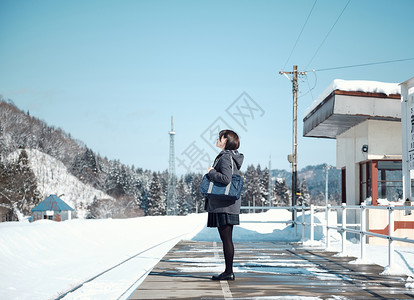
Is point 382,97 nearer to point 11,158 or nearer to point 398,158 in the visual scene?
point 398,158

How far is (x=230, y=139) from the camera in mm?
5902

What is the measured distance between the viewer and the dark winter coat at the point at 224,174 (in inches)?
220

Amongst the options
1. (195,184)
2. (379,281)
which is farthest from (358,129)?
(195,184)

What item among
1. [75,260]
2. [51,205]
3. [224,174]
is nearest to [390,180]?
[75,260]

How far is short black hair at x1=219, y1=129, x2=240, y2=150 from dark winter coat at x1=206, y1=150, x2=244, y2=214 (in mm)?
72

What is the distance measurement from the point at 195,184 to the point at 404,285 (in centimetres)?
14200

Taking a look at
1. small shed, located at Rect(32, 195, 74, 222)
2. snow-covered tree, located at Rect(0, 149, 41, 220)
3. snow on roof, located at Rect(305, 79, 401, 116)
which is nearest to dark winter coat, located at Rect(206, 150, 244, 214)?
snow on roof, located at Rect(305, 79, 401, 116)

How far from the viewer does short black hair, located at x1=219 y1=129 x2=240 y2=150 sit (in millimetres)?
5898

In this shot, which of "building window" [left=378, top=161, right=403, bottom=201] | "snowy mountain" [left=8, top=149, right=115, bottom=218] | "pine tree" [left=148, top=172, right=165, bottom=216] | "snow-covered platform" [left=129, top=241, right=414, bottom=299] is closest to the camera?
"snow-covered platform" [left=129, top=241, right=414, bottom=299]

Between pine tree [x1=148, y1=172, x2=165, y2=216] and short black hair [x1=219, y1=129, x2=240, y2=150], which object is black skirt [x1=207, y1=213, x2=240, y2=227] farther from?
pine tree [x1=148, y1=172, x2=165, y2=216]

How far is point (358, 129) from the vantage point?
16219 millimetres

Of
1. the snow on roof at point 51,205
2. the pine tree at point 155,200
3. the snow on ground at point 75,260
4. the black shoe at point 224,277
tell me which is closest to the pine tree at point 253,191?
the pine tree at point 155,200

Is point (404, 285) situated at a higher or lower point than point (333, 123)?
lower

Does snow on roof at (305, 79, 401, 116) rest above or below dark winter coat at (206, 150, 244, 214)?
above
